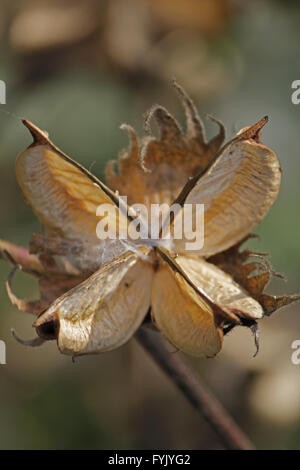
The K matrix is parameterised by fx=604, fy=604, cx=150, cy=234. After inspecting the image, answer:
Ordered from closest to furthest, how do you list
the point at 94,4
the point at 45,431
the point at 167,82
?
1. the point at 45,431
2. the point at 167,82
3. the point at 94,4

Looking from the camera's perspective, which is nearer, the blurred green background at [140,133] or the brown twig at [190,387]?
the brown twig at [190,387]

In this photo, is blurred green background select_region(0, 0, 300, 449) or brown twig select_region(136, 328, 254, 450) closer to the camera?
brown twig select_region(136, 328, 254, 450)

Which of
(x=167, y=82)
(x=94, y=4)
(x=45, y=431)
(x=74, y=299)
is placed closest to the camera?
(x=74, y=299)

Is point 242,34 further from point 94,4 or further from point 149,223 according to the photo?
point 149,223

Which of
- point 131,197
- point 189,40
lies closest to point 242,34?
point 189,40

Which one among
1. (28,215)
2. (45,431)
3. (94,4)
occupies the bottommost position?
(45,431)
